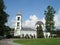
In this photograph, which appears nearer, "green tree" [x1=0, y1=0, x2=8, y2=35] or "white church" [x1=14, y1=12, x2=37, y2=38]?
"green tree" [x1=0, y1=0, x2=8, y2=35]

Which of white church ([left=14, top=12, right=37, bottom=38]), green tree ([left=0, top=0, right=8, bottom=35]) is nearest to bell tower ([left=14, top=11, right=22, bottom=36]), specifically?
white church ([left=14, top=12, right=37, bottom=38])

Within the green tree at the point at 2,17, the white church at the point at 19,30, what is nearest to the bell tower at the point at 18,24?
A: the white church at the point at 19,30

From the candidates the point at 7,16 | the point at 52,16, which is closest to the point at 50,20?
the point at 52,16

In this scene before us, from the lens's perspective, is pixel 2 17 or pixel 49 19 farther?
pixel 49 19

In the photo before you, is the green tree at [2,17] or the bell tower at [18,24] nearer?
the green tree at [2,17]

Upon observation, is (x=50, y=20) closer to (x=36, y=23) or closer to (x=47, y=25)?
(x=47, y=25)

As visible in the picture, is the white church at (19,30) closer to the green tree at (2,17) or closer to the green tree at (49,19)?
the green tree at (49,19)

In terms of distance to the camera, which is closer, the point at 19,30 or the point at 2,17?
the point at 2,17

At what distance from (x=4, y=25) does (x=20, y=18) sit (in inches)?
1326

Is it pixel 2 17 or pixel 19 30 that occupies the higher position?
pixel 2 17

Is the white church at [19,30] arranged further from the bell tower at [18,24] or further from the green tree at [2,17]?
the green tree at [2,17]

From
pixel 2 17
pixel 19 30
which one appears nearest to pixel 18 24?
pixel 19 30

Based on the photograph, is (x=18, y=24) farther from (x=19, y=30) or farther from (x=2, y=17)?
(x=2, y=17)

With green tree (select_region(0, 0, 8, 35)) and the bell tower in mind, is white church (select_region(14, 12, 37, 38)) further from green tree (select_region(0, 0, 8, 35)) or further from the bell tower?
green tree (select_region(0, 0, 8, 35))
